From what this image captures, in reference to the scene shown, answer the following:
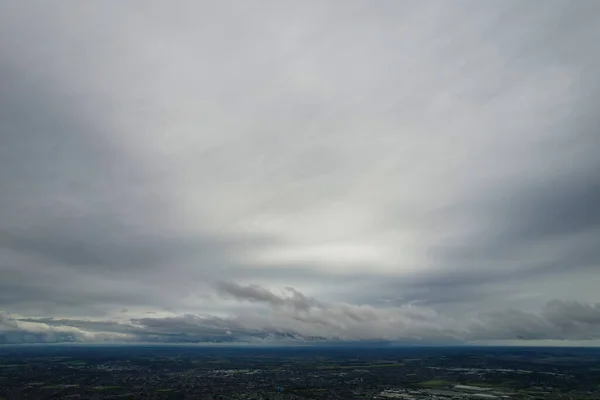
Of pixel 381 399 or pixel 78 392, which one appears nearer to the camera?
pixel 381 399

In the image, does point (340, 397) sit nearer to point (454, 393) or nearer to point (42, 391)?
point (454, 393)

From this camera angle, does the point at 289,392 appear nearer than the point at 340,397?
No

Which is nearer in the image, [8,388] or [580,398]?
[580,398]

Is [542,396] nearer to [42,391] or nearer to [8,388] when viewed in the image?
[42,391]

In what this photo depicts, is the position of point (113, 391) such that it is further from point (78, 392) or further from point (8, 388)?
point (8, 388)

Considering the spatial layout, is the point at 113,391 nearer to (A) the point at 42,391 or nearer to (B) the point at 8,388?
(A) the point at 42,391

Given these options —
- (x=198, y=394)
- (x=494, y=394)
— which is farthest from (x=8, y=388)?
(x=494, y=394)

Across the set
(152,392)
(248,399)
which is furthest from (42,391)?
(248,399)

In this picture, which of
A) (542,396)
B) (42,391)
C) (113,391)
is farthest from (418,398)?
(42,391)
